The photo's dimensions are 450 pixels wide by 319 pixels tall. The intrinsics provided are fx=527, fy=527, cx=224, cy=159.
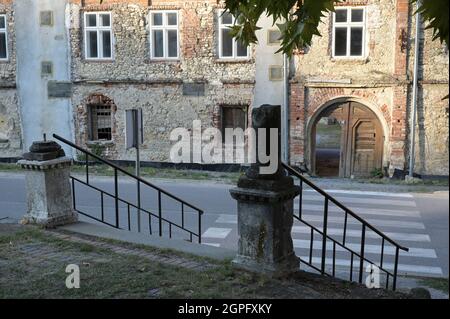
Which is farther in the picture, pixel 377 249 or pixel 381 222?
pixel 381 222

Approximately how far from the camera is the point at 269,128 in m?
4.82

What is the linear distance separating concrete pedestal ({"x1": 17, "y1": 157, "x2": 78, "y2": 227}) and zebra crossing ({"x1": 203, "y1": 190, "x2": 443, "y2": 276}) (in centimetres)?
382

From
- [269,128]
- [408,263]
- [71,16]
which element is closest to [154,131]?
[71,16]

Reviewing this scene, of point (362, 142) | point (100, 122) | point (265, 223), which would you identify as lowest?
point (362, 142)

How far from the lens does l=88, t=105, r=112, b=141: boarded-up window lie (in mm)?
19438

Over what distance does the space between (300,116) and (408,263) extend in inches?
364

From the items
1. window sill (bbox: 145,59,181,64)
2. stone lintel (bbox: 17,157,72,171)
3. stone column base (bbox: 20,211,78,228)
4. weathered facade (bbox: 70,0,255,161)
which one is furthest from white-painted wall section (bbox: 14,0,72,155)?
stone lintel (bbox: 17,157,72,171)

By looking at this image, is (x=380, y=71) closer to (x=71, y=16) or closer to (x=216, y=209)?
(x=216, y=209)

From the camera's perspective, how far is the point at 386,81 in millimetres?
16609

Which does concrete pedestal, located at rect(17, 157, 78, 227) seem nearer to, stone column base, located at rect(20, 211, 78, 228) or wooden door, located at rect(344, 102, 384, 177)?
stone column base, located at rect(20, 211, 78, 228)

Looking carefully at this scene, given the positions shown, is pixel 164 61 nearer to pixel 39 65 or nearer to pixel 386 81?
pixel 39 65

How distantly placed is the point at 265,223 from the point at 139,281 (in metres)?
1.24

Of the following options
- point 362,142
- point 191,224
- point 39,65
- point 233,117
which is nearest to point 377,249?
point 191,224
